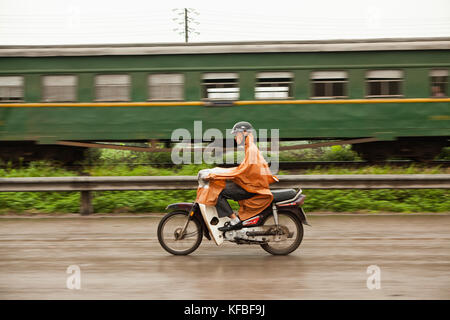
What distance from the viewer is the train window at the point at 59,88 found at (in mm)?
14211

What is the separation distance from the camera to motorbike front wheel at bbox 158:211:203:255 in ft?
19.1

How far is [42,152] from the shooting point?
14.9 metres

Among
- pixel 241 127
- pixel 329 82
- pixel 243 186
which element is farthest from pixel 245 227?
pixel 329 82

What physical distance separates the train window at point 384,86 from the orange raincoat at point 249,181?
9294 millimetres

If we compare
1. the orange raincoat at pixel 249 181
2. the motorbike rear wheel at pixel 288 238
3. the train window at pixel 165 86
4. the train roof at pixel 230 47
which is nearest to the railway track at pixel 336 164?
the train window at pixel 165 86

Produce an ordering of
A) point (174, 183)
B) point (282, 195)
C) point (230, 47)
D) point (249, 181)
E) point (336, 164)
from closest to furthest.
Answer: point (249, 181)
point (282, 195)
point (174, 183)
point (230, 47)
point (336, 164)

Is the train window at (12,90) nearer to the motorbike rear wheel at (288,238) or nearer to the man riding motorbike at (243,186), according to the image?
the man riding motorbike at (243,186)

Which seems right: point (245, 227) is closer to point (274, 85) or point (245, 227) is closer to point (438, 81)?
point (274, 85)

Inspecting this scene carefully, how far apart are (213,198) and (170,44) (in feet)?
30.8

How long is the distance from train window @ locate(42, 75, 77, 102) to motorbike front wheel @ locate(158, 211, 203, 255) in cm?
946

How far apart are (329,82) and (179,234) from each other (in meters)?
9.53

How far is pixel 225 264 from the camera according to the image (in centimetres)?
540

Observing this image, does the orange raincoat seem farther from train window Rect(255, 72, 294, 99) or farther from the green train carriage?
train window Rect(255, 72, 294, 99)

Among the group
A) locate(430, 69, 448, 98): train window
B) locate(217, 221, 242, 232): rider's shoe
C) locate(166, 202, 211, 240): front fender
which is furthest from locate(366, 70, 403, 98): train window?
locate(166, 202, 211, 240): front fender
